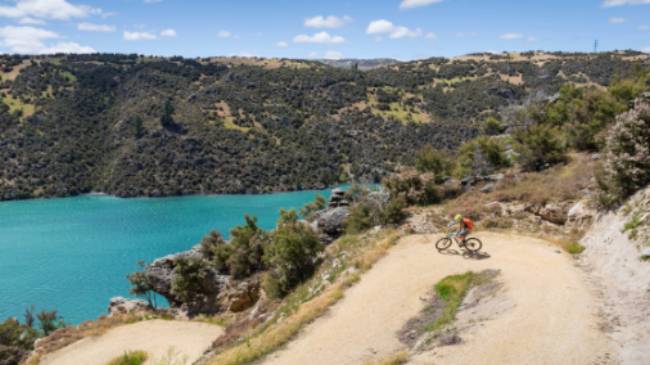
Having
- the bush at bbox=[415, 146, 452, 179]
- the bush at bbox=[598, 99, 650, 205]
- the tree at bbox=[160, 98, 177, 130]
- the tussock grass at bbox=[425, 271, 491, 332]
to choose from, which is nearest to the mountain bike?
the tussock grass at bbox=[425, 271, 491, 332]

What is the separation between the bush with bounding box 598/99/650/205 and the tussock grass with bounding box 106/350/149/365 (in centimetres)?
2174

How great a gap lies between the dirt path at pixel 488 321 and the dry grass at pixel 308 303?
15.5 inches

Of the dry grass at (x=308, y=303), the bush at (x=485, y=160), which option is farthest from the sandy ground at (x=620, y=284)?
the bush at (x=485, y=160)

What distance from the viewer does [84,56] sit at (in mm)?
156625

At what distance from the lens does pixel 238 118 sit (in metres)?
113

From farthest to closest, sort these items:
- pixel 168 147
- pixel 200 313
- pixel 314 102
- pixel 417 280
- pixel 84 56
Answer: pixel 84 56 → pixel 314 102 → pixel 168 147 → pixel 200 313 → pixel 417 280

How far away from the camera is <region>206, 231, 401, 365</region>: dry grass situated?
1368 cm

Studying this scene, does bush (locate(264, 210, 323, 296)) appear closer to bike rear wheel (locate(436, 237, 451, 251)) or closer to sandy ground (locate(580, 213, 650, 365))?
bike rear wheel (locate(436, 237, 451, 251))

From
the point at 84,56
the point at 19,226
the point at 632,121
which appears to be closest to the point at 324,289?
the point at 632,121

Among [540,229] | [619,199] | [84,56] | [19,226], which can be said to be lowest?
[19,226]

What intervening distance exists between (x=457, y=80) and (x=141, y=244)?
9385 cm

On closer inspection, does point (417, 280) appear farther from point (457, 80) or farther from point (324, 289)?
point (457, 80)

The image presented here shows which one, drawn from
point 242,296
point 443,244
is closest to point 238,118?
point 242,296

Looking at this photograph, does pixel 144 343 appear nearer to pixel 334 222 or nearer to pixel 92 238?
pixel 334 222
